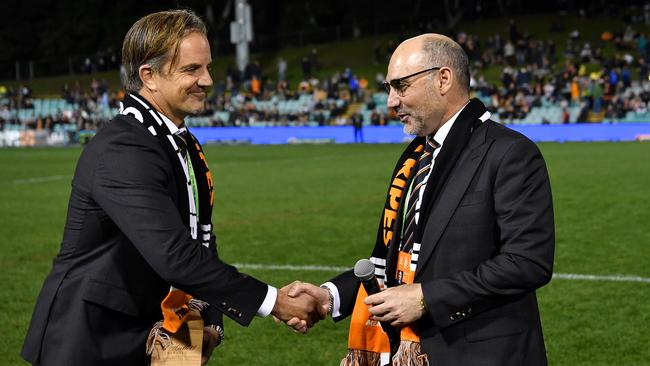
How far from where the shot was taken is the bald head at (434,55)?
354 cm

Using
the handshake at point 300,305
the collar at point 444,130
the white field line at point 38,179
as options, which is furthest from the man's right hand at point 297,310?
the white field line at point 38,179

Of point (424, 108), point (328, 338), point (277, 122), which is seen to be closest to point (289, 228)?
point (328, 338)

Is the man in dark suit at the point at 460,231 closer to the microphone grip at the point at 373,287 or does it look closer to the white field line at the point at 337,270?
the microphone grip at the point at 373,287

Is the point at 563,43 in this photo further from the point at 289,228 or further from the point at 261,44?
the point at 289,228

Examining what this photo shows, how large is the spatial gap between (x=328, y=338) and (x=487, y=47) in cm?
4903

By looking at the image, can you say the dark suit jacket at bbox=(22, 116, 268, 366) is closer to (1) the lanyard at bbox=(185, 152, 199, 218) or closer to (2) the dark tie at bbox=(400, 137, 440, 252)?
(1) the lanyard at bbox=(185, 152, 199, 218)

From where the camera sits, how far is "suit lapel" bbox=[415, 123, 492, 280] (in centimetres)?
341

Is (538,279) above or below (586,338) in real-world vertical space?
above

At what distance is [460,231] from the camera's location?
3.41 meters

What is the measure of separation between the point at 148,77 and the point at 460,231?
130 centimetres

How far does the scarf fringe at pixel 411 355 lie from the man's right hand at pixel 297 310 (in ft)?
1.60

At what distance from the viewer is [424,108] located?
3605 millimetres

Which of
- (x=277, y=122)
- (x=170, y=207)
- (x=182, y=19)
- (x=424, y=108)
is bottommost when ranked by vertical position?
(x=277, y=122)

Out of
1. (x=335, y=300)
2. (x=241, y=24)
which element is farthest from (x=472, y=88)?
(x=335, y=300)
